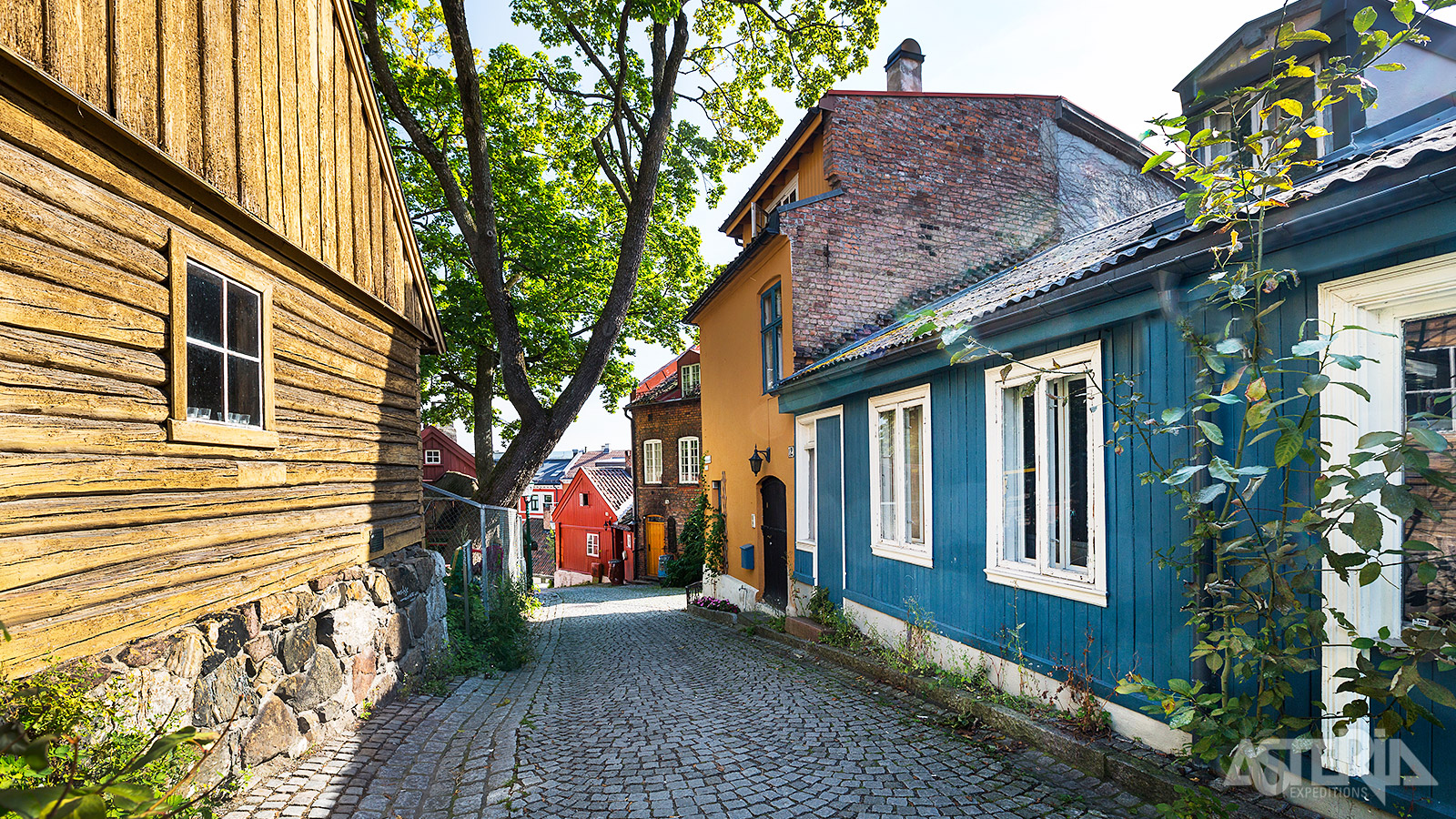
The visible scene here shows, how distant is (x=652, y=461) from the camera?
29.0 metres

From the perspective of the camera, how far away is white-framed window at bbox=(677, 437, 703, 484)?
27.5 metres

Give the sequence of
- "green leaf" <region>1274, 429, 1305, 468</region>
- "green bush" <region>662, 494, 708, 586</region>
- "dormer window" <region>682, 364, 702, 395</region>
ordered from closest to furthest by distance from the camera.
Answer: "green leaf" <region>1274, 429, 1305, 468</region> → "green bush" <region>662, 494, 708, 586</region> → "dormer window" <region>682, 364, 702, 395</region>

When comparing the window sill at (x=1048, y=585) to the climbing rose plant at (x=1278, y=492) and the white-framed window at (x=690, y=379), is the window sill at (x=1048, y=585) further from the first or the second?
the white-framed window at (x=690, y=379)

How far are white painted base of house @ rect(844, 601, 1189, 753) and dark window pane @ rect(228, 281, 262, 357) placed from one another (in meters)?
6.02

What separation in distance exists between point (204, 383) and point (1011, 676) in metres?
6.06

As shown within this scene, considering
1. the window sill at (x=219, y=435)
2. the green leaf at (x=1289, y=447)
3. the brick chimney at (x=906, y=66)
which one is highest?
the brick chimney at (x=906, y=66)

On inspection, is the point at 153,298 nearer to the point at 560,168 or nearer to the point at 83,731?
the point at 83,731

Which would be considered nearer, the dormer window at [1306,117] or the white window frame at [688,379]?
the dormer window at [1306,117]

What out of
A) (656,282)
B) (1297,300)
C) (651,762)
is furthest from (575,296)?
(1297,300)

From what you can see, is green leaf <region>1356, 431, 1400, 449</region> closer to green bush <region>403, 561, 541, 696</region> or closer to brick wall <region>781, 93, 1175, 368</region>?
green bush <region>403, 561, 541, 696</region>

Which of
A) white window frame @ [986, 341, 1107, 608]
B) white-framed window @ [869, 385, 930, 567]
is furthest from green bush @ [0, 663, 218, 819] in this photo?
white-framed window @ [869, 385, 930, 567]

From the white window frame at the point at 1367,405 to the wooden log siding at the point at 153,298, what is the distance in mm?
5806

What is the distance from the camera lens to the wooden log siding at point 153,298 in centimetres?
321

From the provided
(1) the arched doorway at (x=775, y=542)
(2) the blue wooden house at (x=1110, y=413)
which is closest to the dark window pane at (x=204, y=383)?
(2) the blue wooden house at (x=1110, y=413)
